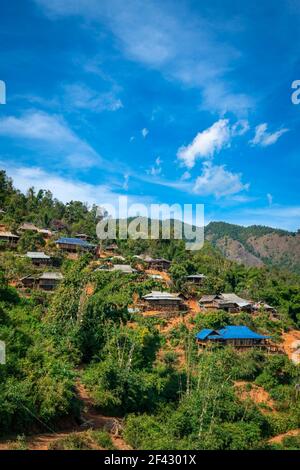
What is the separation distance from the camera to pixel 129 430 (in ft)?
51.7

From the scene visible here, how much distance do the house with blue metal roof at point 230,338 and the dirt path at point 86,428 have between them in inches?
513

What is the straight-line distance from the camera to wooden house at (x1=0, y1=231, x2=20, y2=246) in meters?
46.2

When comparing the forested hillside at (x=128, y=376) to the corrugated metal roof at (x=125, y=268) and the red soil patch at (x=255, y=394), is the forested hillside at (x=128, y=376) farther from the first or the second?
the corrugated metal roof at (x=125, y=268)

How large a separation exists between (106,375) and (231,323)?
18586 millimetres

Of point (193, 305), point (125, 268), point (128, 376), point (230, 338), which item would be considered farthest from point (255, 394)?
point (125, 268)

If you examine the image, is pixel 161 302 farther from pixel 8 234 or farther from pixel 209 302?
pixel 8 234

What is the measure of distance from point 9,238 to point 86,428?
35.6 meters

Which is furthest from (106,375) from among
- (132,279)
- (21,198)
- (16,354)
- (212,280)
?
(21,198)

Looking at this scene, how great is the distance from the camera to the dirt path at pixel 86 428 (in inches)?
512

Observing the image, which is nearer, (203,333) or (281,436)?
(281,436)

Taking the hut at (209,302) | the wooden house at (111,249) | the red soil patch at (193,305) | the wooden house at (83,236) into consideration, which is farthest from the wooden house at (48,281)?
the wooden house at (83,236)

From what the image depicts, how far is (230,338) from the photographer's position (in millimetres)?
30469

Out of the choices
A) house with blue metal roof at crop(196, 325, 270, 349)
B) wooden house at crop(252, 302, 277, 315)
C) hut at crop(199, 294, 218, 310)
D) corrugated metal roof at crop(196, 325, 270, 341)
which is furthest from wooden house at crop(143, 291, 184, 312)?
wooden house at crop(252, 302, 277, 315)
